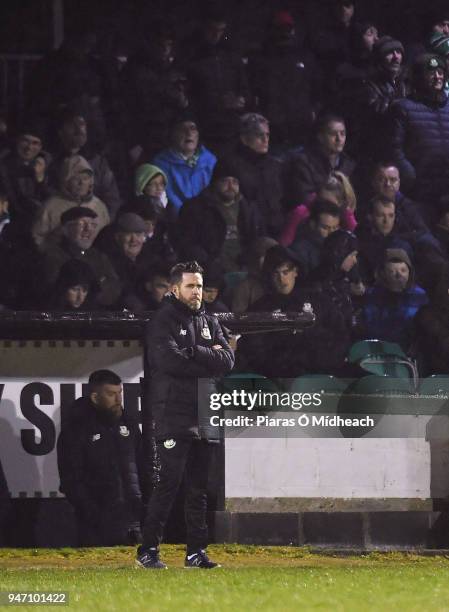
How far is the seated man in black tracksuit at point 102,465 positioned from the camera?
9711 mm

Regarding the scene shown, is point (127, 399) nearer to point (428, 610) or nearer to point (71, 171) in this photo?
point (71, 171)

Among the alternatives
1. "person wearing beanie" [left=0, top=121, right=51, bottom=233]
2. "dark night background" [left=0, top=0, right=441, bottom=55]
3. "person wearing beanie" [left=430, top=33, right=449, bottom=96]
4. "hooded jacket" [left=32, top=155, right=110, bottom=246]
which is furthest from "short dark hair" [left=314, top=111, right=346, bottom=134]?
"person wearing beanie" [left=0, top=121, right=51, bottom=233]

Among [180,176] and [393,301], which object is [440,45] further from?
[180,176]

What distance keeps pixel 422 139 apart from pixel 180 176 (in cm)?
289

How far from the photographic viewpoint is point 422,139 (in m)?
14.1

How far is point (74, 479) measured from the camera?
32.1 feet

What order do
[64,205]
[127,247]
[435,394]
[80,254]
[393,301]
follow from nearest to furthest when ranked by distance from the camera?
1. [435,394]
2. [80,254]
3. [127,247]
4. [64,205]
5. [393,301]

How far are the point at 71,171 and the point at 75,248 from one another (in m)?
0.87

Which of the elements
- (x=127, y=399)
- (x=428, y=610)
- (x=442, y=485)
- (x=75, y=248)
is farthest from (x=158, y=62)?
(x=428, y=610)

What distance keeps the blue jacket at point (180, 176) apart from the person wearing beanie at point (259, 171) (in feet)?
1.02

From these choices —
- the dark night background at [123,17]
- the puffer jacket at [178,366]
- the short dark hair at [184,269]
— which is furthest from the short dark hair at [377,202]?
the short dark hair at [184,269]

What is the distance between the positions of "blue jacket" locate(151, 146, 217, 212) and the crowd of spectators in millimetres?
14

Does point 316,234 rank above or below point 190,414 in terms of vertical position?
above

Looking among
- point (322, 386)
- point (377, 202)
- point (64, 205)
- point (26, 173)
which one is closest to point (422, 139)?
point (377, 202)
